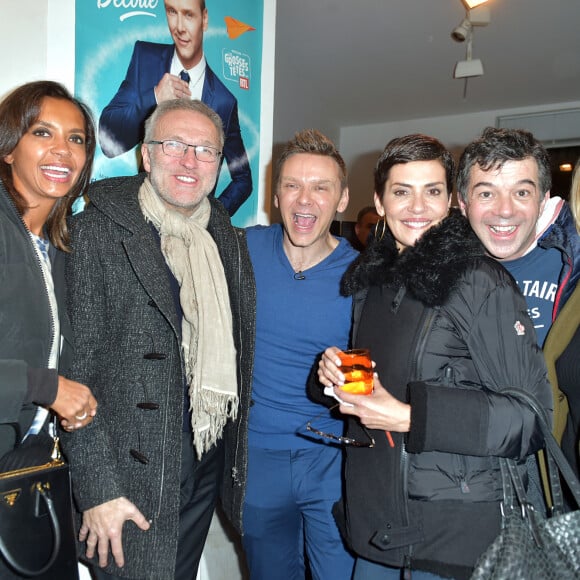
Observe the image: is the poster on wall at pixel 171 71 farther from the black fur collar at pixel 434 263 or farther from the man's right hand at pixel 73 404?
the black fur collar at pixel 434 263

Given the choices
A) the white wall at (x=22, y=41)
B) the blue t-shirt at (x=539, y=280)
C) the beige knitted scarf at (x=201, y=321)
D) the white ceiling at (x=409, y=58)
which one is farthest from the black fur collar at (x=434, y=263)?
the white ceiling at (x=409, y=58)

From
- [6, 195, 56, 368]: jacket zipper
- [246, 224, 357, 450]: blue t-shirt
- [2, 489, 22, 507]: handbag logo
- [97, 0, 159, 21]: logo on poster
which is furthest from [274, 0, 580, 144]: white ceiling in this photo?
[2, 489, 22, 507]: handbag logo

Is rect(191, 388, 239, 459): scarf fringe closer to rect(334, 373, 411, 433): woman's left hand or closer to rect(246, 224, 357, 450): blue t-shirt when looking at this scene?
rect(246, 224, 357, 450): blue t-shirt

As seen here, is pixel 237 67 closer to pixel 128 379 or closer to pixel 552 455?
pixel 128 379

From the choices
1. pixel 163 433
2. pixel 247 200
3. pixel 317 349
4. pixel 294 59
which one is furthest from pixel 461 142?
pixel 163 433

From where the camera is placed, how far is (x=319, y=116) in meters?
8.30

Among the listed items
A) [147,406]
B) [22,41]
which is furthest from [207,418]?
[22,41]

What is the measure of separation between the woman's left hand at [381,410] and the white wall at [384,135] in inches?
298

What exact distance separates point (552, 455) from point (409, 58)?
629cm

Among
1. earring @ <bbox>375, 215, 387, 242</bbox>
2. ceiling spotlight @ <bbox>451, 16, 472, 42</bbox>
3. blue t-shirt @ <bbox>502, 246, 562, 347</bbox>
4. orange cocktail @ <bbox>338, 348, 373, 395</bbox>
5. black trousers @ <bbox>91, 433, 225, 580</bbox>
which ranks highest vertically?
ceiling spotlight @ <bbox>451, 16, 472, 42</bbox>

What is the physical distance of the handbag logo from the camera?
1.42m

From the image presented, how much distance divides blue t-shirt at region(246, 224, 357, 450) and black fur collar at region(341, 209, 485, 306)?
0.46m

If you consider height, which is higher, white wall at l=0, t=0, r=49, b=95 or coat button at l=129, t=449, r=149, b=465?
white wall at l=0, t=0, r=49, b=95

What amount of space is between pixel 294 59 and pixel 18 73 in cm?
510
